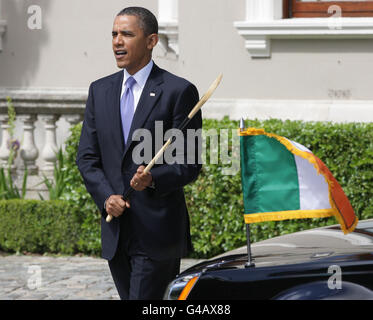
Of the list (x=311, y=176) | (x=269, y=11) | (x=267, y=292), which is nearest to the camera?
(x=267, y=292)

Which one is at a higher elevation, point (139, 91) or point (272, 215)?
point (139, 91)

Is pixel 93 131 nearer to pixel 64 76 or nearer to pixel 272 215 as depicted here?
pixel 272 215

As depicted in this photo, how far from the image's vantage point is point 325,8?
852 centimetres

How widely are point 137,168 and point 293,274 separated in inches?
41.8

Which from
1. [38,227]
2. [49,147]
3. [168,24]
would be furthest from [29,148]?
[168,24]

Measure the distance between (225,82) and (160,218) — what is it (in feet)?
14.7

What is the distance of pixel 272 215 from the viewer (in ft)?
13.0

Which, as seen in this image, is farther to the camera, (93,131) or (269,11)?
(269,11)

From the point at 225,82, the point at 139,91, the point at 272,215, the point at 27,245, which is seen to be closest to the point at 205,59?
the point at 225,82

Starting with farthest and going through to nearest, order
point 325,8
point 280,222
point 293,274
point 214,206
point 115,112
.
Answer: point 325,8, point 214,206, point 280,222, point 115,112, point 293,274

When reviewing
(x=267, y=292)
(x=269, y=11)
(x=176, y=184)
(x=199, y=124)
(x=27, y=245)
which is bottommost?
(x=27, y=245)

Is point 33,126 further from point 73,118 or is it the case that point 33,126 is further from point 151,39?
point 151,39

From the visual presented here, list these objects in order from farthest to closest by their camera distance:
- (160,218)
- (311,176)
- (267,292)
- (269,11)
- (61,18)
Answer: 1. (61,18)
2. (269,11)
3. (160,218)
4. (311,176)
5. (267,292)

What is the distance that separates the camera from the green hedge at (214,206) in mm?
7473
